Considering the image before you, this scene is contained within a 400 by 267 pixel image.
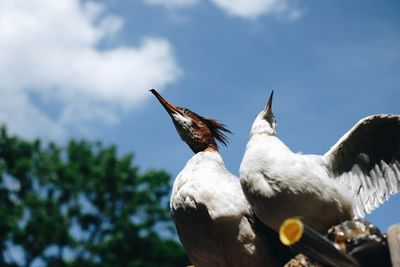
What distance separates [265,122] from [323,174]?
64cm

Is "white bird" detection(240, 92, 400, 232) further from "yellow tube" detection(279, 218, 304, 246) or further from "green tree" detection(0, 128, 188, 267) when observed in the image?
"green tree" detection(0, 128, 188, 267)

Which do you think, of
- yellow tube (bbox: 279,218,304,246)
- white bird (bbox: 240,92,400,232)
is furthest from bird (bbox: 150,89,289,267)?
yellow tube (bbox: 279,218,304,246)

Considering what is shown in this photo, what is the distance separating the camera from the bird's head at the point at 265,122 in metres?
4.42

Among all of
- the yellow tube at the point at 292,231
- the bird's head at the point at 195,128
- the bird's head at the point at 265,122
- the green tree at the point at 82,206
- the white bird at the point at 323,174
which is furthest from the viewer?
the green tree at the point at 82,206

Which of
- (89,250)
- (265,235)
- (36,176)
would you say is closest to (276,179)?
(265,235)

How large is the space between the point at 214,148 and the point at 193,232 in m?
0.94

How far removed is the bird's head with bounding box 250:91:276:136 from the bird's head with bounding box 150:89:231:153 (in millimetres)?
661

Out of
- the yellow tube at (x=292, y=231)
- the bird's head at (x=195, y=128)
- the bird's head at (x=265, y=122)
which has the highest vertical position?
the bird's head at (x=195, y=128)

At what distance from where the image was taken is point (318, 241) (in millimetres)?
3150

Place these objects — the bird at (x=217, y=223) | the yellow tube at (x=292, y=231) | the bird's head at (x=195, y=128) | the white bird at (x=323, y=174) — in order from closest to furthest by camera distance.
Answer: the yellow tube at (x=292, y=231)
the white bird at (x=323, y=174)
the bird at (x=217, y=223)
the bird's head at (x=195, y=128)

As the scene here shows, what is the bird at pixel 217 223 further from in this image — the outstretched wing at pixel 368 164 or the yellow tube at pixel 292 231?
the yellow tube at pixel 292 231

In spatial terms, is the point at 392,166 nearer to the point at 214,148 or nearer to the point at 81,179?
the point at 214,148

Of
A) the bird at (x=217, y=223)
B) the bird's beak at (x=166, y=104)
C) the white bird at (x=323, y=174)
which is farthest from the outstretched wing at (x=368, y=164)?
the bird's beak at (x=166, y=104)

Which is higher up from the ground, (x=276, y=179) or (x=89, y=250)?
(x=89, y=250)
